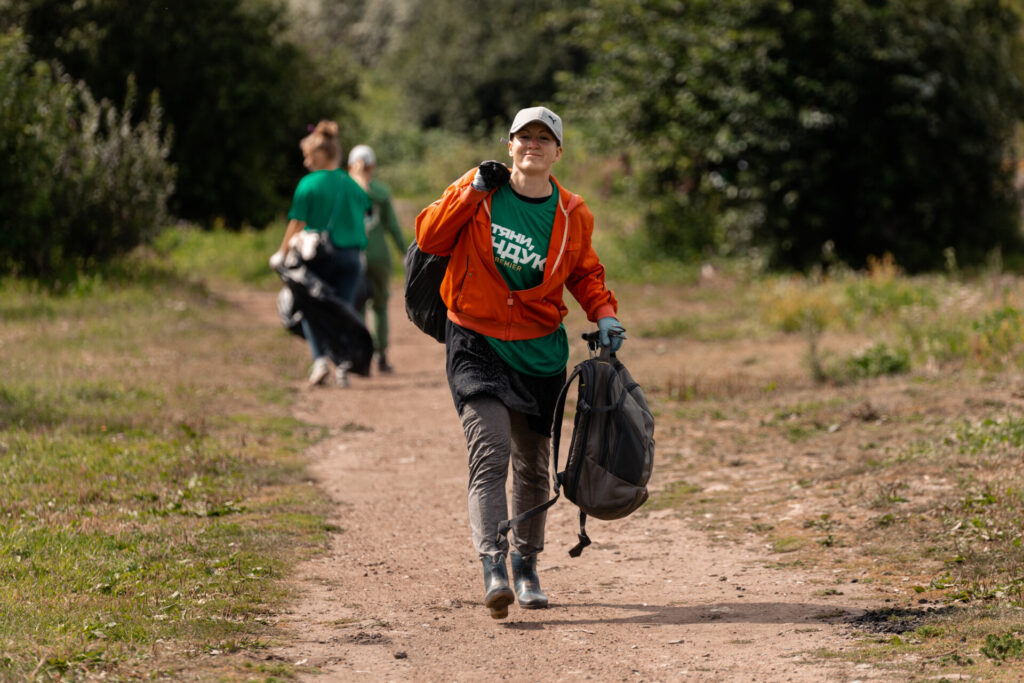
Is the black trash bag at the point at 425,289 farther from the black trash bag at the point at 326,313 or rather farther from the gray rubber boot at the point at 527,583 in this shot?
the black trash bag at the point at 326,313

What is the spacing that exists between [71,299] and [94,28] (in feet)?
31.7

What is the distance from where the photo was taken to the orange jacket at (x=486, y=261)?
488cm

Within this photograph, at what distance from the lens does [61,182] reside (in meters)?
14.1

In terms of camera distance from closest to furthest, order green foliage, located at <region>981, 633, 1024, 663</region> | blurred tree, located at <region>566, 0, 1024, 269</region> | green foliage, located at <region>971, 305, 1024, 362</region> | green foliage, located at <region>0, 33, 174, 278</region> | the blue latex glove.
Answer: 1. green foliage, located at <region>981, 633, 1024, 663</region>
2. the blue latex glove
3. green foliage, located at <region>971, 305, 1024, 362</region>
4. green foliage, located at <region>0, 33, 174, 278</region>
5. blurred tree, located at <region>566, 0, 1024, 269</region>

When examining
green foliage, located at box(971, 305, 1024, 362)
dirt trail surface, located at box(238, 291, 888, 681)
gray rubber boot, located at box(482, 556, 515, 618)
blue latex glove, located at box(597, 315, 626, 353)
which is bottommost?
dirt trail surface, located at box(238, 291, 888, 681)

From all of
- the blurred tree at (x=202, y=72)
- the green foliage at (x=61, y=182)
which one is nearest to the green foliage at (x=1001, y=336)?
the green foliage at (x=61, y=182)

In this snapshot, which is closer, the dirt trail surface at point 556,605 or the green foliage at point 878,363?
the dirt trail surface at point 556,605

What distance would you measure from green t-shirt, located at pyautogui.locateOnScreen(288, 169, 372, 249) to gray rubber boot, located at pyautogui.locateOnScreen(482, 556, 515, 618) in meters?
5.51

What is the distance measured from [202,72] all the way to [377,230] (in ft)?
40.4

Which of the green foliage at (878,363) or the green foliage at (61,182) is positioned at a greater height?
the green foliage at (61,182)

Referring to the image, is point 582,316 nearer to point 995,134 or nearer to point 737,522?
point 995,134

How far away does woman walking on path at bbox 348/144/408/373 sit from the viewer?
422 inches

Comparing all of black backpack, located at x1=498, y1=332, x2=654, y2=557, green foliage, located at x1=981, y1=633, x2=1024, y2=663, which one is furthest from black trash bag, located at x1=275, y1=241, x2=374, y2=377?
green foliage, located at x1=981, y1=633, x2=1024, y2=663

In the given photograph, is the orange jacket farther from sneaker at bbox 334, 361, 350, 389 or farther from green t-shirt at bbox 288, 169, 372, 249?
sneaker at bbox 334, 361, 350, 389
